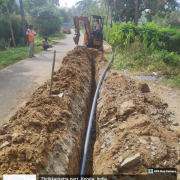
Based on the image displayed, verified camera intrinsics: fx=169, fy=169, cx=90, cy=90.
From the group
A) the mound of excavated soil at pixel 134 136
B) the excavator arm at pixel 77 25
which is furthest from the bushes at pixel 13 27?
the mound of excavated soil at pixel 134 136

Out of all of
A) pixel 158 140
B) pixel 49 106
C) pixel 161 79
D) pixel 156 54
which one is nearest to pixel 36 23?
pixel 156 54

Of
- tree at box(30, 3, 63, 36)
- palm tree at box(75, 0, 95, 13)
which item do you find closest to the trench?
tree at box(30, 3, 63, 36)

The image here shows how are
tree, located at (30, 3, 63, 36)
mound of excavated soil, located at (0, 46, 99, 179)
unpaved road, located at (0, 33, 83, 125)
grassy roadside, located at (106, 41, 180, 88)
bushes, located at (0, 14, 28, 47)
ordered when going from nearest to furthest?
mound of excavated soil, located at (0, 46, 99, 179) < unpaved road, located at (0, 33, 83, 125) < grassy roadside, located at (106, 41, 180, 88) < bushes, located at (0, 14, 28, 47) < tree, located at (30, 3, 63, 36)

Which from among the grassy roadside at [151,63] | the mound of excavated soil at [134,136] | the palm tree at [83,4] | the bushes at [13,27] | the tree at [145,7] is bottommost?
the mound of excavated soil at [134,136]

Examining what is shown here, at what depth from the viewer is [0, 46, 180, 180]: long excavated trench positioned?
2.46 m

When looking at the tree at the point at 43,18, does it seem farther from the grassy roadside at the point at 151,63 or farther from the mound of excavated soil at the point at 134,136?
the mound of excavated soil at the point at 134,136

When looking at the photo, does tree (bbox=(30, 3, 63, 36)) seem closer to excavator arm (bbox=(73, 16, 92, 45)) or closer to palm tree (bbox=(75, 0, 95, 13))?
excavator arm (bbox=(73, 16, 92, 45))

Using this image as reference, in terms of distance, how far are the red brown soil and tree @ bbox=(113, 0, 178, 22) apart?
1993 cm

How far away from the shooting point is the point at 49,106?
3.68 meters

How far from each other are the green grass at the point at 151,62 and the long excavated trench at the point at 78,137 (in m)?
3.66

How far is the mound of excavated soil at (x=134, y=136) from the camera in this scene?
2.62 metres

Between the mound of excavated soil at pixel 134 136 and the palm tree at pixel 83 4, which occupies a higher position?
the palm tree at pixel 83 4

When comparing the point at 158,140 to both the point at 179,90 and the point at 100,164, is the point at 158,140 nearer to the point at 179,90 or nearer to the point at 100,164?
the point at 100,164

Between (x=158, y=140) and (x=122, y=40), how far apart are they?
366 inches
